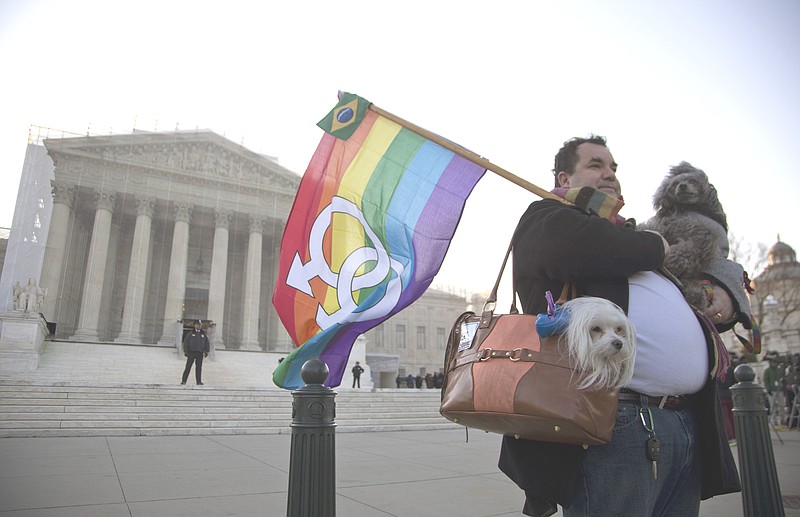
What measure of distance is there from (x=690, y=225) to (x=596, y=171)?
38 centimetres

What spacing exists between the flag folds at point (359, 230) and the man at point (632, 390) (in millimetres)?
1725

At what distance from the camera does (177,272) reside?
1318 inches

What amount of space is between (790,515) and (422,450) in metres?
5.20

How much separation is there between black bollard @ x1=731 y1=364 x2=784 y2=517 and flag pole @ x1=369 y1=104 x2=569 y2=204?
2.12 meters

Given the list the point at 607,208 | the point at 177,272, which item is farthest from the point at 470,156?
the point at 177,272

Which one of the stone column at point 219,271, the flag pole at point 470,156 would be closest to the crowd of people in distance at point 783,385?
the flag pole at point 470,156

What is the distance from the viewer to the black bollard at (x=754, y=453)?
309 cm

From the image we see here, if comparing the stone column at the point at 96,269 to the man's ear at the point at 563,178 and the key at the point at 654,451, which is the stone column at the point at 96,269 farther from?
the key at the point at 654,451

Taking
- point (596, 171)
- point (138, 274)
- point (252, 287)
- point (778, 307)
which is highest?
point (138, 274)

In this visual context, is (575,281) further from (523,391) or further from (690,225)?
(690,225)

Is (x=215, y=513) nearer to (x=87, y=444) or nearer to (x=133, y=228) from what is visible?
(x=87, y=444)

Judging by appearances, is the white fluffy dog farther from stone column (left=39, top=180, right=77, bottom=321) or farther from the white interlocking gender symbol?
stone column (left=39, top=180, right=77, bottom=321)

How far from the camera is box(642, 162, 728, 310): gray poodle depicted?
192 centimetres

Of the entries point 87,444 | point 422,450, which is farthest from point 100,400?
point 422,450
